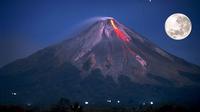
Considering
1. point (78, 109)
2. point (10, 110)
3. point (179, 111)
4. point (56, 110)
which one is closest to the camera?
point (179, 111)

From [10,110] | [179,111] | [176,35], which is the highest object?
[176,35]

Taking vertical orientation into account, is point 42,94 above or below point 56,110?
above

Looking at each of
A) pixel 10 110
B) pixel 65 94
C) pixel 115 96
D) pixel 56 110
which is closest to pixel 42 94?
pixel 65 94

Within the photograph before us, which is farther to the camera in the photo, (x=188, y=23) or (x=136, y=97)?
(x=136, y=97)

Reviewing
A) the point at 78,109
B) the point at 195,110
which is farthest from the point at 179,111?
the point at 78,109

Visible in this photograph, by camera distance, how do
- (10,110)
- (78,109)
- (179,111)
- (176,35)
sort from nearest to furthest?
(179,111) → (10,110) → (78,109) → (176,35)

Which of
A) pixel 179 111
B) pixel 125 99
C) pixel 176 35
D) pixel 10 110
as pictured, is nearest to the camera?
pixel 179 111

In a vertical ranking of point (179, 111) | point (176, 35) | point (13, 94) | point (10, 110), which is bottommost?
point (179, 111)

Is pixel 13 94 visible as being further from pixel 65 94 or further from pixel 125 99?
pixel 125 99

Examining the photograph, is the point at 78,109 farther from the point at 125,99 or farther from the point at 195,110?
the point at 125,99
